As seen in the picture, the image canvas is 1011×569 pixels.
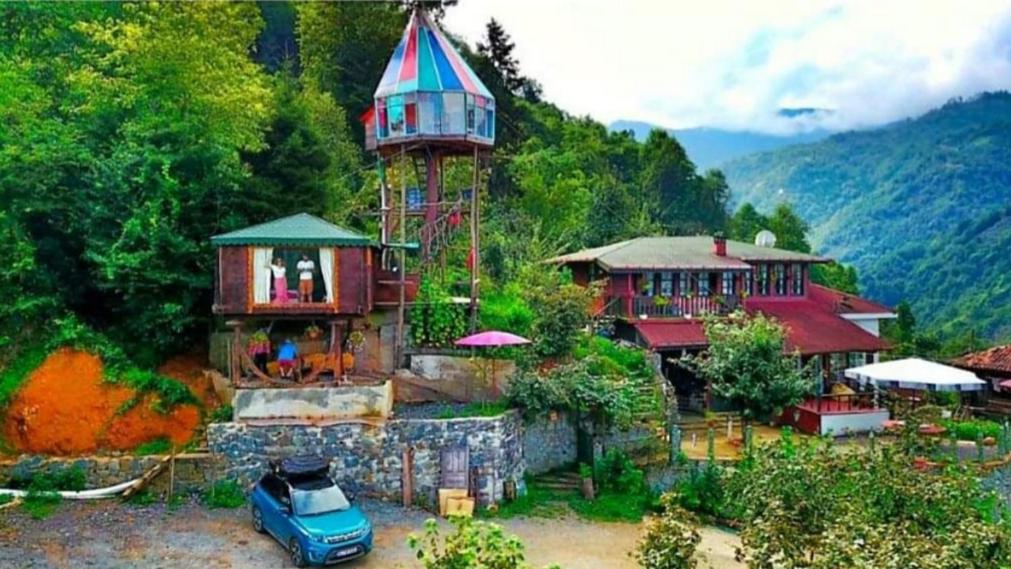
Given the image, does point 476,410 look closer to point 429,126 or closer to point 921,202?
point 429,126

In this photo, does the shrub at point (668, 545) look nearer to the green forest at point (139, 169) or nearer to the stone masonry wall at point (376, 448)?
the stone masonry wall at point (376, 448)

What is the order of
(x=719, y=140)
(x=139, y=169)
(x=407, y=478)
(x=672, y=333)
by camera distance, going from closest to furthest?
(x=407, y=478), (x=139, y=169), (x=672, y=333), (x=719, y=140)

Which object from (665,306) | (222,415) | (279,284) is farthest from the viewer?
(665,306)

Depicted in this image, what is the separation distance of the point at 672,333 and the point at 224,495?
49.7 ft

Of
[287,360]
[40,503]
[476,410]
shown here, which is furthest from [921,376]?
[40,503]

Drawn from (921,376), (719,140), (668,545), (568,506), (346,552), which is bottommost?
(568,506)

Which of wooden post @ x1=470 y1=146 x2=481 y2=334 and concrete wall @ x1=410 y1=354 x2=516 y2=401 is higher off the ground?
wooden post @ x1=470 y1=146 x2=481 y2=334

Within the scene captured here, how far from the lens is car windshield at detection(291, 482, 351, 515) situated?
42.5 feet

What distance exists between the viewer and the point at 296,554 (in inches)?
493

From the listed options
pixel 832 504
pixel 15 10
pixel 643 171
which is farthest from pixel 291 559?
pixel 643 171

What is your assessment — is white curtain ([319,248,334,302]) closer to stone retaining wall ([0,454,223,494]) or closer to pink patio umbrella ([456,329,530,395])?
pink patio umbrella ([456,329,530,395])

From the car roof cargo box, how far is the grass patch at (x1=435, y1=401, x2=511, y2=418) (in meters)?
3.45

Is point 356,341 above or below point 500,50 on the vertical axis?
below

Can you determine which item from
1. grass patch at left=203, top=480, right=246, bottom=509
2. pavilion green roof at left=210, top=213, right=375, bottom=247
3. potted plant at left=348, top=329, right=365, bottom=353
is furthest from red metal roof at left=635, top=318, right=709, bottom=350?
grass patch at left=203, top=480, right=246, bottom=509
